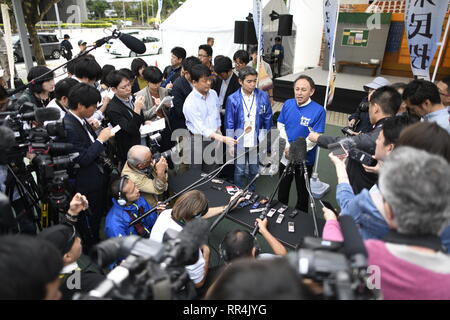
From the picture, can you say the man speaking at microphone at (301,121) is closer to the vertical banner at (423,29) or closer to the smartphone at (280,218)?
the smartphone at (280,218)

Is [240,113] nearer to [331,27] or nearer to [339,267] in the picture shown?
[331,27]

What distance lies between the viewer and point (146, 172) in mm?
2709

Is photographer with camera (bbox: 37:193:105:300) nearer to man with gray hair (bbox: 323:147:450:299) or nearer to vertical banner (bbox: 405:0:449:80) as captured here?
man with gray hair (bbox: 323:147:450:299)

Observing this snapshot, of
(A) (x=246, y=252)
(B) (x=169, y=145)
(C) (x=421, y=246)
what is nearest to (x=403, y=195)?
(C) (x=421, y=246)

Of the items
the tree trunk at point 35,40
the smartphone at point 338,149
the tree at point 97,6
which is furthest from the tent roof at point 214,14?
the tree at point 97,6

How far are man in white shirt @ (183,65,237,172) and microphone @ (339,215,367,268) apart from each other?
231 centimetres

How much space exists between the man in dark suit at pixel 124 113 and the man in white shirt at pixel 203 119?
0.56 m

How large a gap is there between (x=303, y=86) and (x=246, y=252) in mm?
1893

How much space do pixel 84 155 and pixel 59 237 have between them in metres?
1.01

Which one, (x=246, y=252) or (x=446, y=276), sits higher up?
(x=446, y=276)

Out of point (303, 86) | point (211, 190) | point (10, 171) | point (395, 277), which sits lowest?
point (211, 190)

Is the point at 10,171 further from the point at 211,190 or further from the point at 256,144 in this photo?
the point at 256,144

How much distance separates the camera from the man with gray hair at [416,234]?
896 millimetres

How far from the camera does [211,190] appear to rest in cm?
287
